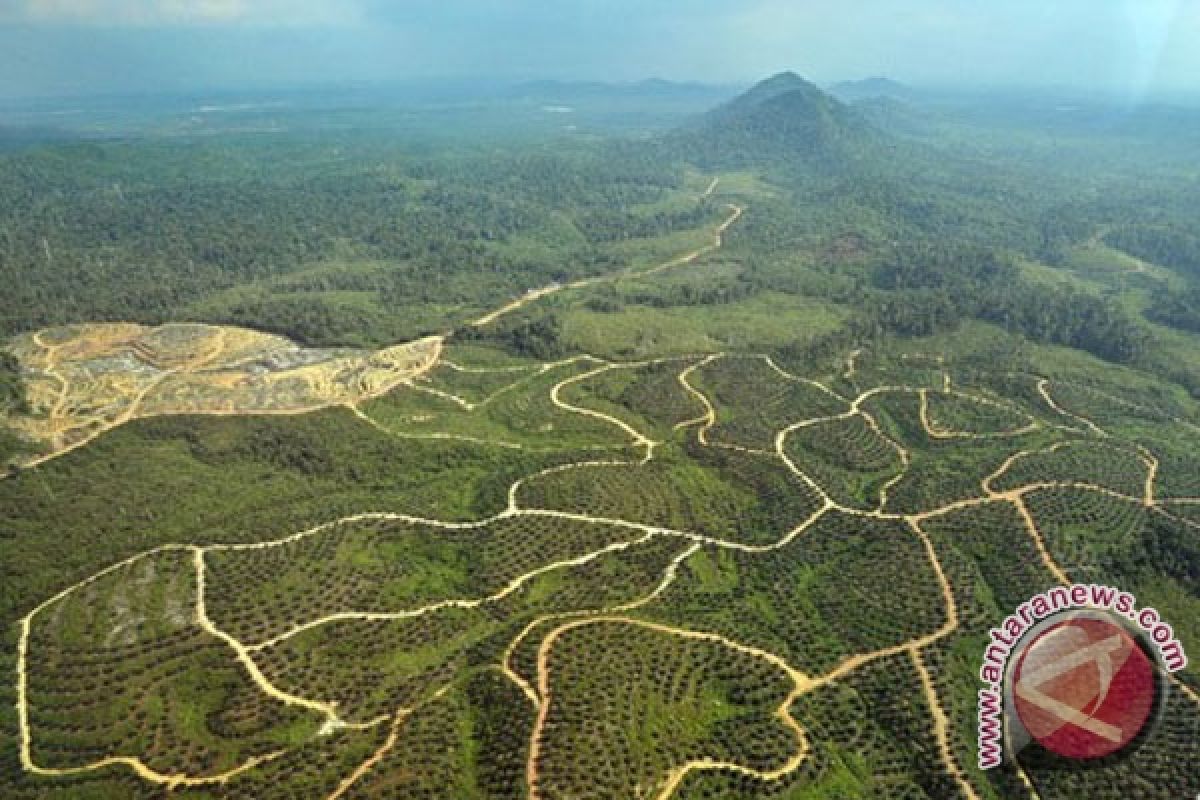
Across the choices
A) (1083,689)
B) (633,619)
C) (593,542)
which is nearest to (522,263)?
(593,542)

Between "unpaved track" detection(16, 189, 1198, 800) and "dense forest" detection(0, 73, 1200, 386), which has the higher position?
"dense forest" detection(0, 73, 1200, 386)

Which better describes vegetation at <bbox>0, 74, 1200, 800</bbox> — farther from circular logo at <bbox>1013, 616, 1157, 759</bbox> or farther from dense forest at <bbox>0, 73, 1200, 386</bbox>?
circular logo at <bbox>1013, 616, 1157, 759</bbox>

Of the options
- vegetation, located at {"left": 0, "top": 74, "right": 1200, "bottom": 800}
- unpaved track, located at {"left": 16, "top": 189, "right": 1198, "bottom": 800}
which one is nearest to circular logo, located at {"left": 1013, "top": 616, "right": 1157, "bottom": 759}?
vegetation, located at {"left": 0, "top": 74, "right": 1200, "bottom": 800}

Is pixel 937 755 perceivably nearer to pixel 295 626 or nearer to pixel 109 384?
pixel 295 626

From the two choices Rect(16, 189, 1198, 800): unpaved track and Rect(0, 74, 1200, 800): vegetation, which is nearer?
Rect(16, 189, 1198, 800): unpaved track

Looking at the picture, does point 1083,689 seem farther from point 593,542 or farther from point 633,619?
point 593,542

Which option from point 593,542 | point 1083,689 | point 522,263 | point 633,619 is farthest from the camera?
point 522,263

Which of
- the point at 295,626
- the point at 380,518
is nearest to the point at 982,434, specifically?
the point at 380,518

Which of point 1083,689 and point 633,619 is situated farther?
point 633,619
